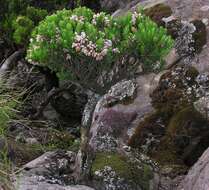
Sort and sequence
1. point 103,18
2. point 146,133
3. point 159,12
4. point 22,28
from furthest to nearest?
point 22,28
point 159,12
point 146,133
point 103,18

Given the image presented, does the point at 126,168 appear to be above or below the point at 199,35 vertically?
below

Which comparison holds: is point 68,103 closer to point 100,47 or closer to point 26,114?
point 26,114

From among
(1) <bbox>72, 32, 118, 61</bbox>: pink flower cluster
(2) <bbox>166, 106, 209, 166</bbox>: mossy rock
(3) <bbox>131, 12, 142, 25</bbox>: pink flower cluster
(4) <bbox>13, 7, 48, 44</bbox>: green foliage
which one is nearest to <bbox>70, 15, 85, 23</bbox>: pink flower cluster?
(1) <bbox>72, 32, 118, 61</bbox>: pink flower cluster

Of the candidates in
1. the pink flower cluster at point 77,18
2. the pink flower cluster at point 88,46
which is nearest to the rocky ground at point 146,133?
the pink flower cluster at point 88,46

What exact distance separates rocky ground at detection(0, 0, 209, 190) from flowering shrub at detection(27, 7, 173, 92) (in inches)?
30.7

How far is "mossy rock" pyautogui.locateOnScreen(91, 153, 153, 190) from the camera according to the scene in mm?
10062

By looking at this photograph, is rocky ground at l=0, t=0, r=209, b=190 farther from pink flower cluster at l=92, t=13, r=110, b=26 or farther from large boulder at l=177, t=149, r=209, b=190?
pink flower cluster at l=92, t=13, r=110, b=26

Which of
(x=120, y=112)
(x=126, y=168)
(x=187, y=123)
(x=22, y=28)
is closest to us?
(x=126, y=168)

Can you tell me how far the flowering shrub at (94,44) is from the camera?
9.38 meters

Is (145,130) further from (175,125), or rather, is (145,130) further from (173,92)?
(173,92)

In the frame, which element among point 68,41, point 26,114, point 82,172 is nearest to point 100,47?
point 68,41

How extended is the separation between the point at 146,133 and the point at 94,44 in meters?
2.71

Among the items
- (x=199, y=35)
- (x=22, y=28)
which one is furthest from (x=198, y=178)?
(x=22, y=28)

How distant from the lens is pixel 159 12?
1398 centimetres
